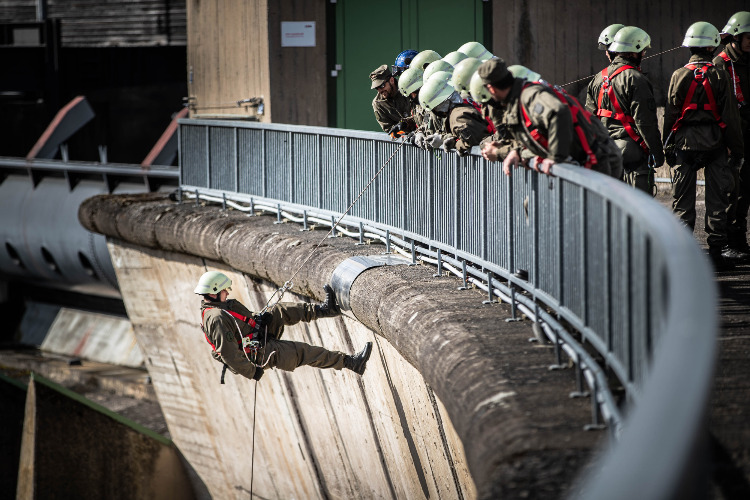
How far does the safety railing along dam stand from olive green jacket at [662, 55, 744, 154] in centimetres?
161

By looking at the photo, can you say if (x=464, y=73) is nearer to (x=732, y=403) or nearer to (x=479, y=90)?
(x=479, y=90)

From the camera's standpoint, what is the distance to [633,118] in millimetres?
6621

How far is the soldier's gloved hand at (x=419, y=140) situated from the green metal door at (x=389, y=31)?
230 inches

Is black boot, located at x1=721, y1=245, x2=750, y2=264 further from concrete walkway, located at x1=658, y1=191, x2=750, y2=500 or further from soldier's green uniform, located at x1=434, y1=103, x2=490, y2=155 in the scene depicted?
soldier's green uniform, located at x1=434, y1=103, x2=490, y2=155

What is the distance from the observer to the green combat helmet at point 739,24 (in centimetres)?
679

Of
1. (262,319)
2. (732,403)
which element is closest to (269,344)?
(262,319)

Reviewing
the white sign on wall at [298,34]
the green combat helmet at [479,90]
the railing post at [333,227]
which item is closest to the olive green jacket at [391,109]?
Result: the railing post at [333,227]

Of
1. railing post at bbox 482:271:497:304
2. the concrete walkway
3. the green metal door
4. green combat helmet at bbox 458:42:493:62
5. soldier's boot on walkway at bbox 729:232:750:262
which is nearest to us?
the concrete walkway

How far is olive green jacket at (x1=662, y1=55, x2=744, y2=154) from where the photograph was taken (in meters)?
6.55

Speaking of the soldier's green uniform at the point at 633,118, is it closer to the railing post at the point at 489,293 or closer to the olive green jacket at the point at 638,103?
the olive green jacket at the point at 638,103

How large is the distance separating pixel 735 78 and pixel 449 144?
230 centimetres

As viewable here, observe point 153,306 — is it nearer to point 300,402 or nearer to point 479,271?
point 300,402

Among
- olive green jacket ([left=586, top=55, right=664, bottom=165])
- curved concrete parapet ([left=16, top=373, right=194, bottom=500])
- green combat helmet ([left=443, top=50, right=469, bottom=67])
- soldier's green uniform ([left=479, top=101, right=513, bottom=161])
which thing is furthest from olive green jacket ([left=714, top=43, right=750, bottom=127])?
curved concrete parapet ([left=16, top=373, right=194, bottom=500])

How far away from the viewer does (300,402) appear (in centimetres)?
909
